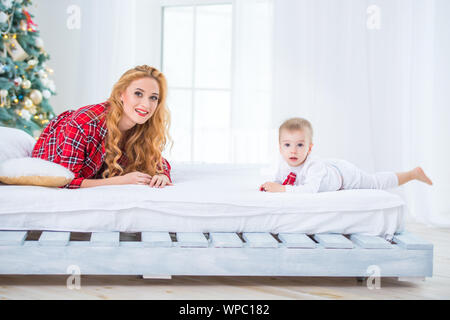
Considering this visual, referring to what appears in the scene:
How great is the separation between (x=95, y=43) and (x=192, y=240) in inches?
127

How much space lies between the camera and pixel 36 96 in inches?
164

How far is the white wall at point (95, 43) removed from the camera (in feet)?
15.2

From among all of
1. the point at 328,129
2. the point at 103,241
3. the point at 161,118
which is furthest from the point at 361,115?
the point at 103,241

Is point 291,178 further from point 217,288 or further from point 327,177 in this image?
point 217,288

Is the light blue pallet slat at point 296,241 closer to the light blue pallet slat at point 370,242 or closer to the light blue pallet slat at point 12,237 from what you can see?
the light blue pallet slat at point 370,242

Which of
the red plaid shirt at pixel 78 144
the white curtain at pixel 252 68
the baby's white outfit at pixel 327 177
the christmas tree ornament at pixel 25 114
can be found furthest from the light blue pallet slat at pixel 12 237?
the white curtain at pixel 252 68

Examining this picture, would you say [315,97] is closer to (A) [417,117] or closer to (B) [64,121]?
(A) [417,117]

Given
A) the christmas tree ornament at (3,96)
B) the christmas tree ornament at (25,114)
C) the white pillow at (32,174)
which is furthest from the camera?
the christmas tree ornament at (25,114)

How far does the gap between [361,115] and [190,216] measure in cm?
247

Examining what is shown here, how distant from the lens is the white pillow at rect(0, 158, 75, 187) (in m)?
2.07

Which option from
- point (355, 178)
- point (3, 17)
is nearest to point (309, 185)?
point (355, 178)

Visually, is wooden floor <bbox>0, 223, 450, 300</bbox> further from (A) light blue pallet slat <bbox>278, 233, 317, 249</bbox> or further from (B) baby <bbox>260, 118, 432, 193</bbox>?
(B) baby <bbox>260, 118, 432, 193</bbox>

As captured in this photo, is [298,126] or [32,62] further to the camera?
[32,62]
